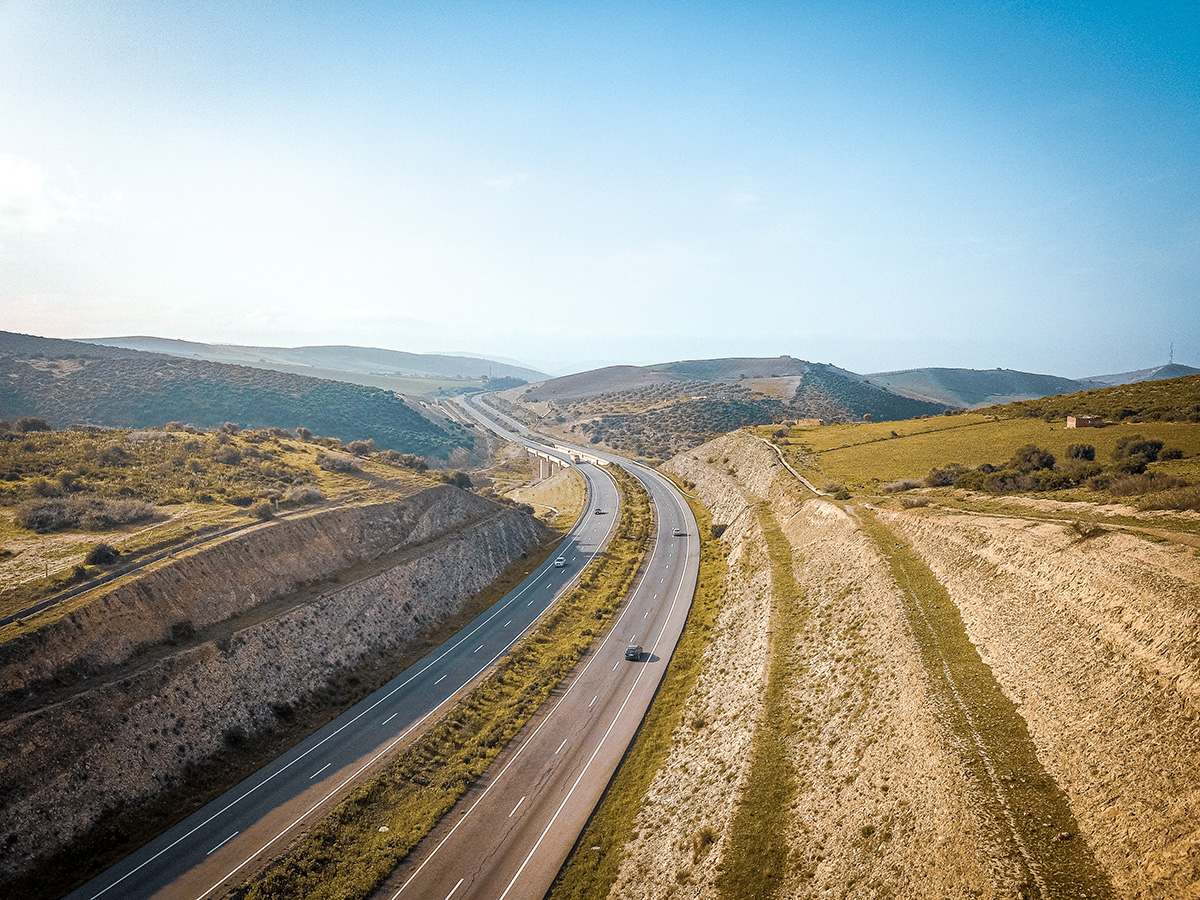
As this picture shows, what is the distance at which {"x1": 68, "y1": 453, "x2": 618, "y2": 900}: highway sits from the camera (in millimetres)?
21188

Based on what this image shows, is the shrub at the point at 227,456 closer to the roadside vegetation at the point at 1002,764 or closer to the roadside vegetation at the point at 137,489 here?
the roadside vegetation at the point at 137,489

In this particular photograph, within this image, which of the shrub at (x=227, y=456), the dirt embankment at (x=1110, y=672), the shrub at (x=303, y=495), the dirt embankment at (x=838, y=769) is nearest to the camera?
the dirt embankment at (x=1110, y=672)

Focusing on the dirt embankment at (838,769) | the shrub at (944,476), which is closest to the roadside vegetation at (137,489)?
the dirt embankment at (838,769)

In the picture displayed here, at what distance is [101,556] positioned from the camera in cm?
3281

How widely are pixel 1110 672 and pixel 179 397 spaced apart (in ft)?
449

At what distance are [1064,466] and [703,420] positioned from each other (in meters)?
84.7

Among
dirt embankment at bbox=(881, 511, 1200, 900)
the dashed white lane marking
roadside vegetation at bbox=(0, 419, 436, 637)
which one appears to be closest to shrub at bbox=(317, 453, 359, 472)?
roadside vegetation at bbox=(0, 419, 436, 637)

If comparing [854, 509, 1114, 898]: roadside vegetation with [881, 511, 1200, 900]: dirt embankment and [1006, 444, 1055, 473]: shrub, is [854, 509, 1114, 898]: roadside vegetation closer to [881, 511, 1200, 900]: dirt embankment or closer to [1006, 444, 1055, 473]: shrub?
[881, 511, 1200, 900]: dirt embankment

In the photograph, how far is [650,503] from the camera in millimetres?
79062

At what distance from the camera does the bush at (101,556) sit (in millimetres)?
32625

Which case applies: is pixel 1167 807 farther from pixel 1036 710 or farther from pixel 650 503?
pixel 650 503

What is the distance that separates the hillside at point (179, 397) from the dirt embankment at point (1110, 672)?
340ft

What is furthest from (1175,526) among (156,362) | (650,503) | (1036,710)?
(156,362)

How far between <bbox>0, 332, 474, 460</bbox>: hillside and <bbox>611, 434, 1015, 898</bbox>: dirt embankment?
92871mm
